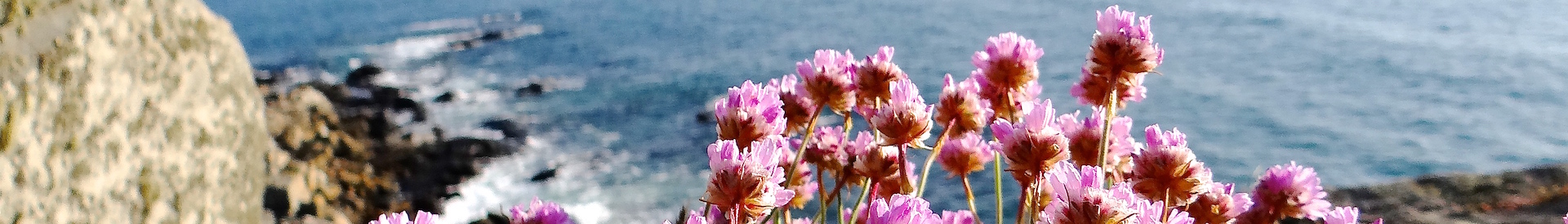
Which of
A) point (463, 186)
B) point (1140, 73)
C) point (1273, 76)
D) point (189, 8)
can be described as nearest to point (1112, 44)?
point (1140, 73)

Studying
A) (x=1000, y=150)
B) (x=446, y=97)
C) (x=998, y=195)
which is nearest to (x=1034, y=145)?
(x=1000, y=150)

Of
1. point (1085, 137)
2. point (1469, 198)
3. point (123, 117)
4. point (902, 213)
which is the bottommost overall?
point (902, 213)

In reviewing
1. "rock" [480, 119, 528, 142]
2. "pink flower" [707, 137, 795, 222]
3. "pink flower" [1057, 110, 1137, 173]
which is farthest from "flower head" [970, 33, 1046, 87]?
"rock" [480, 119, 528, 142]

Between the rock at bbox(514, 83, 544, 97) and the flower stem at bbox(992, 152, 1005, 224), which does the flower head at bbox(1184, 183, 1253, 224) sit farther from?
the rock at bbox(514, 83, 544, 97)

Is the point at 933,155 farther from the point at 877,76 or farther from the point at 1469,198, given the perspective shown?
the point at 1469,198

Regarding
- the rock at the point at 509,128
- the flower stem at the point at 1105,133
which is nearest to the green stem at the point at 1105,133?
the flower stem at the point at 1105,133

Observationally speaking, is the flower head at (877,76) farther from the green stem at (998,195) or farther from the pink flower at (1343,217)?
the pink flower at (1343,217)
